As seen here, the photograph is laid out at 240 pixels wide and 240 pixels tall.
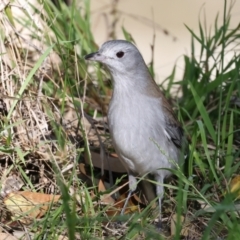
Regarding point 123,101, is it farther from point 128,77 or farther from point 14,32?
point 14,32

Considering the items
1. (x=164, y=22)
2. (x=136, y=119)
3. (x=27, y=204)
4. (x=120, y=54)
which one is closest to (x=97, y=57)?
(x=120, y=54)

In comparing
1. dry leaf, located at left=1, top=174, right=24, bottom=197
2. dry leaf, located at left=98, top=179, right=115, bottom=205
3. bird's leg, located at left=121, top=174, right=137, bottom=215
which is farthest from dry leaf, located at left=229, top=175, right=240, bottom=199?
dry leaf, located at left=1, top=174, right=24, bottom=197

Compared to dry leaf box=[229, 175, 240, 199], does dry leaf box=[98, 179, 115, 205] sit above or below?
below

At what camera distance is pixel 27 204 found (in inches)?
157

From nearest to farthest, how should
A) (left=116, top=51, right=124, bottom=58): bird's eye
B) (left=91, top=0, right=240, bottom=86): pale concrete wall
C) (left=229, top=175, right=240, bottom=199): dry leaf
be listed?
(left=229, top=175, right=240, bottom=199): dry leaf < (left=116, top=51, right=124, bottom=58): bird's eye < (left=91, top=0, right=240, bottom=86): pale concrete wall

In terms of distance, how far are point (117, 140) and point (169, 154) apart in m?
0.37

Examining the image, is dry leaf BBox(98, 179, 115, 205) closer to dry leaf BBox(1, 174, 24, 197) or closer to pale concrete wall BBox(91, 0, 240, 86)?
dry leaf BBox(1, 174, 24, 197)

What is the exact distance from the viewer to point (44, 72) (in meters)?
4.55

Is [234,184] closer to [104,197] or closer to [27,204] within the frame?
[104,197]

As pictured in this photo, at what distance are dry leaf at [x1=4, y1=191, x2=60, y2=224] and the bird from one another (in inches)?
17.7

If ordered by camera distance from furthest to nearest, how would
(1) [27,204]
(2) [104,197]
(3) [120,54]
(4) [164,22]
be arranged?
(4) [164,22] → (3) [120,54] → (2) [104,197] → (1) [27,204]

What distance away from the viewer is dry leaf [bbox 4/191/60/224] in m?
3.84

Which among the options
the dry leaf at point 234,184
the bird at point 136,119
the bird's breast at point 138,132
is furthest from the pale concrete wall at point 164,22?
the dry leaf at point 234,184

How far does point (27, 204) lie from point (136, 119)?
2.48ft
